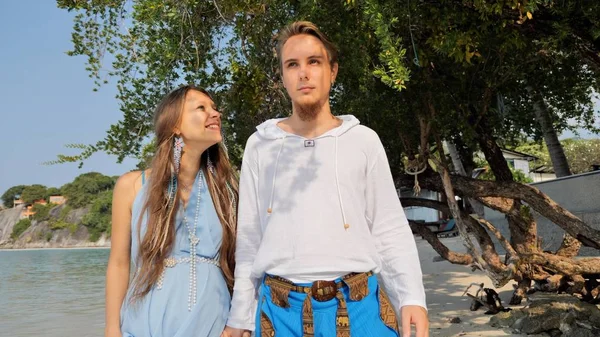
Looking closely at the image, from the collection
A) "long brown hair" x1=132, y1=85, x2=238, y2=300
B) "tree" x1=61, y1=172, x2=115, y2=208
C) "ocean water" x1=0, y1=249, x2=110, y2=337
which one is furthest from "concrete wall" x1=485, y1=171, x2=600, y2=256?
"tree" x1=61, y1=172, x2=115, y2=208

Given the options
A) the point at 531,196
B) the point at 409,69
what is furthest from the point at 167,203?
the point at 531,196

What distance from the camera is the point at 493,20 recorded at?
5613 millimetres

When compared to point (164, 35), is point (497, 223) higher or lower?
lower

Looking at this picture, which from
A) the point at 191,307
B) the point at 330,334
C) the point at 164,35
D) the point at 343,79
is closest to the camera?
the point at 330,334

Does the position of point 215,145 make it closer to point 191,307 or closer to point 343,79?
point 191,307

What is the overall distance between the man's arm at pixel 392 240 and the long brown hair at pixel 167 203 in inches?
30.3

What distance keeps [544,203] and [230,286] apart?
5.87 m

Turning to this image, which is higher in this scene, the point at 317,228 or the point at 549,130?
the point at 549,130

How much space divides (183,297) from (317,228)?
2.46 ft

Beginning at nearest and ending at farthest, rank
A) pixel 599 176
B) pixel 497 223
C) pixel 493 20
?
pixel 493 20 < pixel 599 176 < pixel 497 223

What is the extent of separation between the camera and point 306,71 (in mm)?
2611

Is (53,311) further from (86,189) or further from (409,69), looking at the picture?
(86,189)

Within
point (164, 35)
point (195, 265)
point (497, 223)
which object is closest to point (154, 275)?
point (195, 265)

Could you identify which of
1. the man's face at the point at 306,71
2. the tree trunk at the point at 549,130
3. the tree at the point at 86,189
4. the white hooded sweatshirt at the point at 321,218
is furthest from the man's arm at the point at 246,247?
the tree at the point at 86,189
